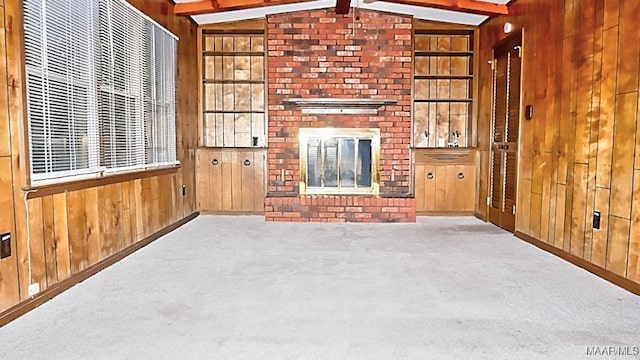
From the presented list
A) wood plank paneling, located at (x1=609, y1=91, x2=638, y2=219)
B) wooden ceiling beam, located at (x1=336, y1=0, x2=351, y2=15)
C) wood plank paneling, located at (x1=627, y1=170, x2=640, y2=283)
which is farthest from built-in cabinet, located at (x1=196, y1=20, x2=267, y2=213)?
wood plank paneling, located at (x1=627, y1=170, x2=640, y2=283)

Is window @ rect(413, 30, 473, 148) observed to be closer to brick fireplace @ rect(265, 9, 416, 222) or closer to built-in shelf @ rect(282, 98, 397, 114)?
brick fireplace @ rect(265, 9, 416, 222)

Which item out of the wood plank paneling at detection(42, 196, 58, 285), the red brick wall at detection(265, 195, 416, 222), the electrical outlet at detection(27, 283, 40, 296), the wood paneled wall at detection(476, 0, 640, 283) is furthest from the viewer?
the red brick wall at detection(265, 195, 416, 222)

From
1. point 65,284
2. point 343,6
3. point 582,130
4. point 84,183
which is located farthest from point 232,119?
point 582,130

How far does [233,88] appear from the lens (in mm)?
6156

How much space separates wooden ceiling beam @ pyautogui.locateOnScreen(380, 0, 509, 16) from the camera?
4980mm

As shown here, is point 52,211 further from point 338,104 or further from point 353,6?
point 353,6

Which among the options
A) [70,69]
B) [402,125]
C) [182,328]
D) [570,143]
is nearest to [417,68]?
[402,125]

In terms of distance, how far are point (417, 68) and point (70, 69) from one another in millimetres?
4505

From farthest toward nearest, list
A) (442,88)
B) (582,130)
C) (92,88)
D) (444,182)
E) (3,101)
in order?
1. (442,88)
2. (444,182)
3. (582,130)
4. (92,88)
5. (3,101)

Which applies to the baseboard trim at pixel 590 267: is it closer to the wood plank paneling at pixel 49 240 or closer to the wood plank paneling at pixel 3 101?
the wood plank paneling at pixel 49 240

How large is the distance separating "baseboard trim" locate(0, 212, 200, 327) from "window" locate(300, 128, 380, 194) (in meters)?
2.19

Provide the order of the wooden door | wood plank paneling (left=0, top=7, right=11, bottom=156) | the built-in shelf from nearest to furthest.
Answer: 1. wood plank paneling (left=0, top=7, right=11, bottom=156)
2. the wooden door
3. the built-in shelf

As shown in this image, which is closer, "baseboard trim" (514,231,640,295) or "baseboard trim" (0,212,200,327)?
"baseboard trim" (0,212,200,327)

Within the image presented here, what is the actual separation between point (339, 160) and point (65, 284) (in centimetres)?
361
